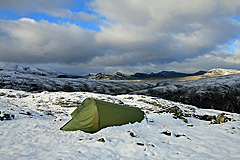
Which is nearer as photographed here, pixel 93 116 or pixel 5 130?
pixel 5 130

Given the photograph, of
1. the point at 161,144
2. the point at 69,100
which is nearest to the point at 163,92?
the point at 69,100

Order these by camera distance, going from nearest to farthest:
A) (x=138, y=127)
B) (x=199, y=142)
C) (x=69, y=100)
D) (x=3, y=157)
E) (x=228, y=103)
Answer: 1. (x=3, y=157)
2. (x=199, y=142)
3. (x=138, y=127)
4. (x=69, y=100)
5. (x=228, y=103)

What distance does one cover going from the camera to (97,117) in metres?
11.9

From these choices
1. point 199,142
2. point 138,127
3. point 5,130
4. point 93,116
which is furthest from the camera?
point 138,127

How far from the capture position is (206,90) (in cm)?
6562

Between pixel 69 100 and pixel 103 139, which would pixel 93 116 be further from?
pixel 69 100

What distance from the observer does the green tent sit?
11845 millimetres

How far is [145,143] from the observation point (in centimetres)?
883

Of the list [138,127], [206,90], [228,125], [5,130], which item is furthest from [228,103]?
[5,130]

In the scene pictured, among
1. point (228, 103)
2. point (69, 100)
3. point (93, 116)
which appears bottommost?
point (228, 103)

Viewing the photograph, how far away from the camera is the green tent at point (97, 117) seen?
11845mm

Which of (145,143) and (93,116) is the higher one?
(93,116)

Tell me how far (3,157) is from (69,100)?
25429 millimetres

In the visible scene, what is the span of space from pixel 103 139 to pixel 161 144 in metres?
3.96
